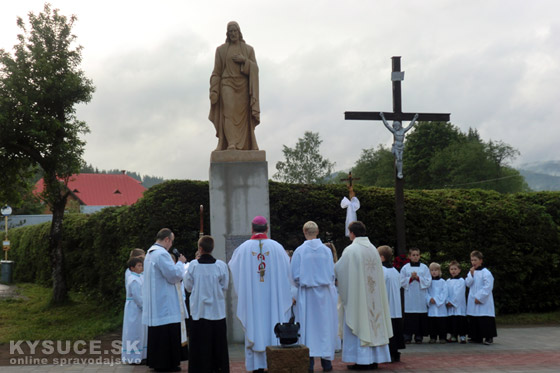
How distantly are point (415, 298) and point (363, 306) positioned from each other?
366cm

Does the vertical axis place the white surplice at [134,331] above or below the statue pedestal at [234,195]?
below

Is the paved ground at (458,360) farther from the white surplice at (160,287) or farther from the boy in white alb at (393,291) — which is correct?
the white surplice at (160,287)

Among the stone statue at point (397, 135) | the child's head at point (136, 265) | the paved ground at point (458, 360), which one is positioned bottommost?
the paved ground at point (458, 360)

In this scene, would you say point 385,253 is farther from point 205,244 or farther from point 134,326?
point 134,326

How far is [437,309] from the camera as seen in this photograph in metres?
11.4

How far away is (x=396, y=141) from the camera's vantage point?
1285cm

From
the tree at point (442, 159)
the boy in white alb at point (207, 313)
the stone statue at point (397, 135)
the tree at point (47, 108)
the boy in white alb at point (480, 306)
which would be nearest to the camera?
the boy in white alb at point (207, 313)

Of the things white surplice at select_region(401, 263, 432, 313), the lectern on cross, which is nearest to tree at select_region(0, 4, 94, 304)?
the lectern on cross

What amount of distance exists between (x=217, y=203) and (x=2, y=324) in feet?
23.8

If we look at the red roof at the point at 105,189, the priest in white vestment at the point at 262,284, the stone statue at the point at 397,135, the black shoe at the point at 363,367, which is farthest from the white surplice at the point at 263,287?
the red roof at the point at 105,189

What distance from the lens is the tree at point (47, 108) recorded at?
15.8 m

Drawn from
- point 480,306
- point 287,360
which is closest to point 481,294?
point 480,306

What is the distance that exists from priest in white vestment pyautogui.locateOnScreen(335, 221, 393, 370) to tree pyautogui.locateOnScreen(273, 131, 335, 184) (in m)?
46.0

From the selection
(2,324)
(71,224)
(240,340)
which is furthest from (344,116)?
(71,224)
